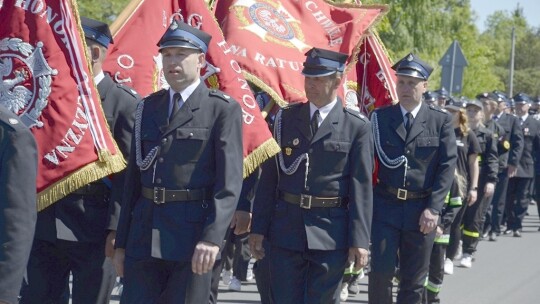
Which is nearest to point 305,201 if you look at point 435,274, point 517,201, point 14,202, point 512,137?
point 14,202

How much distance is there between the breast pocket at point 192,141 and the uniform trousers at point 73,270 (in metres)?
0.97


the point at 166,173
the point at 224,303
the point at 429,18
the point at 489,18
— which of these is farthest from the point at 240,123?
the point at 489,18

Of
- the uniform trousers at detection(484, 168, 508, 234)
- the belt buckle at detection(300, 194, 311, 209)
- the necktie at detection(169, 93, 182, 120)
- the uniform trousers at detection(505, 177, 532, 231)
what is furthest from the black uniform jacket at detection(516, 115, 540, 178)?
the necktie at detection(169, 93, 182, 120)

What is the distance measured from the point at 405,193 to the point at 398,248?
0.40 metres

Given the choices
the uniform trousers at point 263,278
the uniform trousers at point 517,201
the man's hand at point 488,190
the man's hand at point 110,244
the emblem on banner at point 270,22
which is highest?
the emblem on banner at point 270,22

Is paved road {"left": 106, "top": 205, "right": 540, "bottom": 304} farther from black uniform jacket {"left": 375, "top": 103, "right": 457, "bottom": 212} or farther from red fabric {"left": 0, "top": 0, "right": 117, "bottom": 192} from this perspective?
red fabric {"left": 0, "top": 0, "right": 117, "bottom": 192}

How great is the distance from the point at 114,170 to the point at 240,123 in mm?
757

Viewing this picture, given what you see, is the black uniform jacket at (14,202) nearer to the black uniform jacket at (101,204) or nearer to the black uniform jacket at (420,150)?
the black uniform jacket at (101,204)

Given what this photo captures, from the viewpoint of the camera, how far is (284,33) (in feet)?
29.3

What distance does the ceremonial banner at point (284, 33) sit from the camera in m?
8.54

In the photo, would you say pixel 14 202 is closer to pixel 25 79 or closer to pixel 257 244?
pixel 25 79

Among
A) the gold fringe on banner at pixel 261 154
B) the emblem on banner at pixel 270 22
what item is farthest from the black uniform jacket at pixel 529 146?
the gold fringe on banner at pixel 261 154

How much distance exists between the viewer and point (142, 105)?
233 inches

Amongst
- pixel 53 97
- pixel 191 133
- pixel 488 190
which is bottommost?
pixel 488 190
